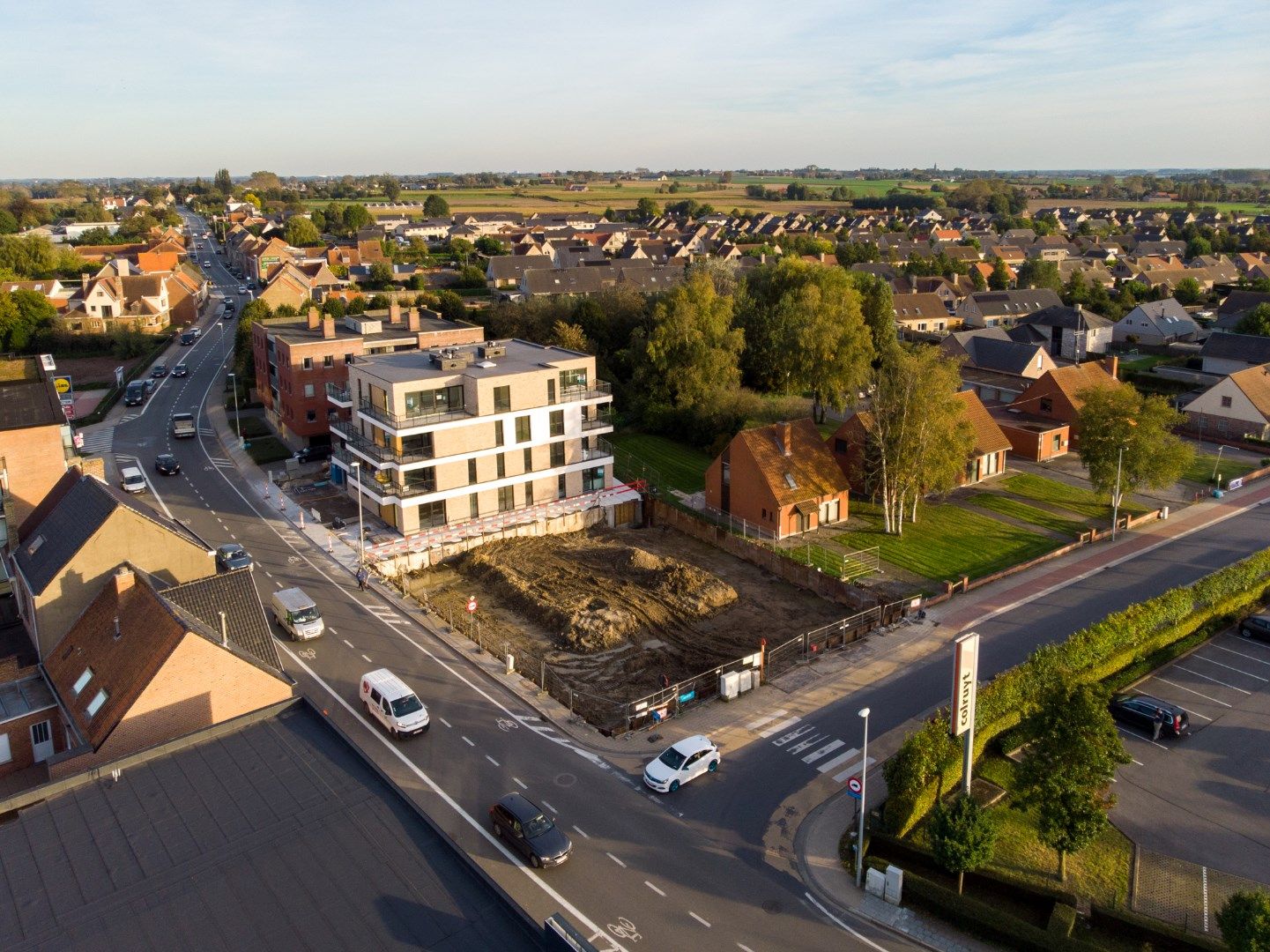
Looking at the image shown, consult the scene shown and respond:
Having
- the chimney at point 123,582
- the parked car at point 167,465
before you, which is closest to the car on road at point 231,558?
the chimney at point 123,582

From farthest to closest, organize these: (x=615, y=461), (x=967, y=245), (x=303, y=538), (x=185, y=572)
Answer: (x=967, y=245) < (x=615, y=461) < (x=303, y=538) < (x=185, y=572)

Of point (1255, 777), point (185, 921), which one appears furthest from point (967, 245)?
point (185, 921)

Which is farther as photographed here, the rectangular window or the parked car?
the parked car

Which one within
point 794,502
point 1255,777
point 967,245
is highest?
point 967,245

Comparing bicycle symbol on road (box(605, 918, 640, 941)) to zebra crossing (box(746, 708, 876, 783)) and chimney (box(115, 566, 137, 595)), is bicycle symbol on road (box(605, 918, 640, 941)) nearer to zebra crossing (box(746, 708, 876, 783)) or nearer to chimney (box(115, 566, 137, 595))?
zebra crossing (box(746, 708, 876, 783))

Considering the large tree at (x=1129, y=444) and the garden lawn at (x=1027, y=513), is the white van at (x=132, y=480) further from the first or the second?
the large tree at (x=1129, y=444)

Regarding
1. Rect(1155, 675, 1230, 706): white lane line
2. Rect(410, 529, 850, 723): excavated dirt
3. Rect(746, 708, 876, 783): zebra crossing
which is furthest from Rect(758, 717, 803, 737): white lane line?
Rect(1155, 675, 1230, 706): white lane line

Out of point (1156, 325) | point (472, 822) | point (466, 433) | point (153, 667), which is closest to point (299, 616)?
point (153, 667)

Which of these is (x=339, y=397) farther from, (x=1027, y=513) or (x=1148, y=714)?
(x=1148, y=714)

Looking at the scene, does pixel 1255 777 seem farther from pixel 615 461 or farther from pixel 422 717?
pixel 615 461
